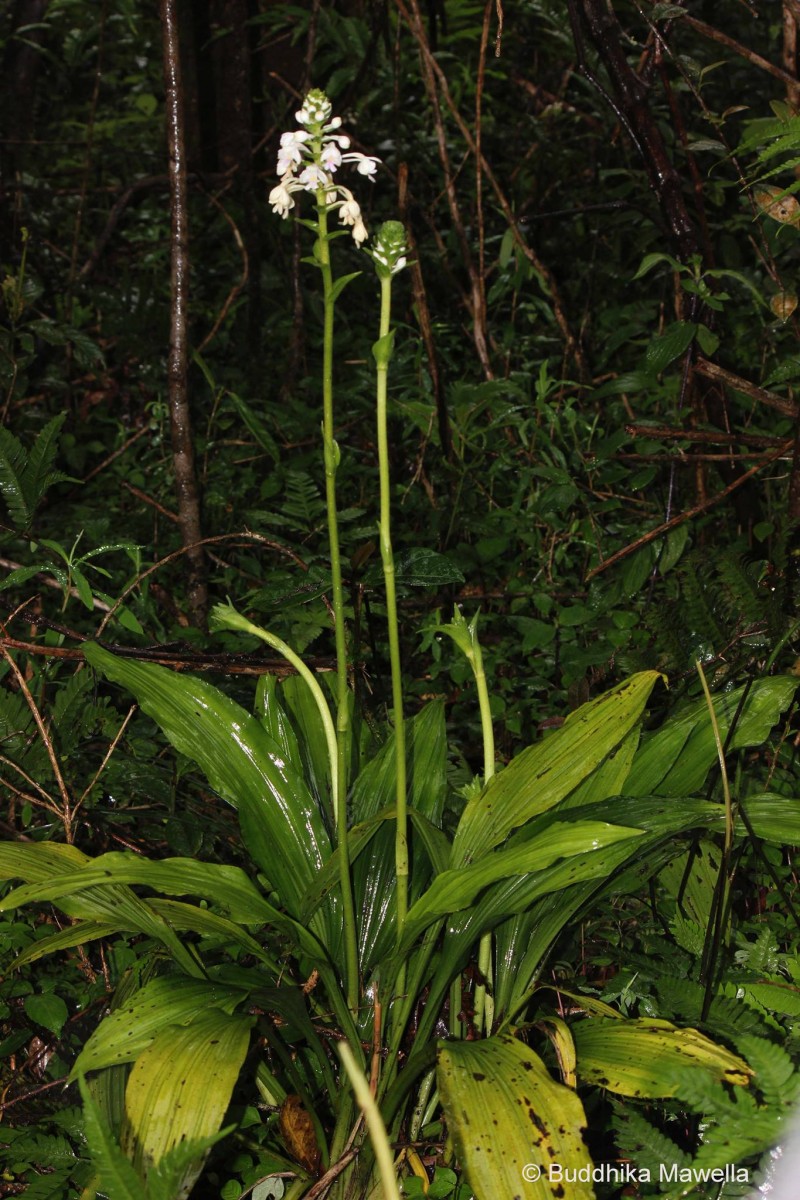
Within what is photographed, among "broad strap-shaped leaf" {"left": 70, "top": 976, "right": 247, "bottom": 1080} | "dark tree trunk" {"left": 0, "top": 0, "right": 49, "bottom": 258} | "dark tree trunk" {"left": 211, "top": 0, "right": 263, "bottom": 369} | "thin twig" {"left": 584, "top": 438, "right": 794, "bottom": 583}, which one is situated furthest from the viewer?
"dark tree trunk" {"left": 0, "top": 0, "right": 49, "bottom": 258}

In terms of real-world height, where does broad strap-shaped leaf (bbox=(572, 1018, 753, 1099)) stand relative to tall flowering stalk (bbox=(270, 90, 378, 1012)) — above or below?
below

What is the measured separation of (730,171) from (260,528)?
9.04 ft

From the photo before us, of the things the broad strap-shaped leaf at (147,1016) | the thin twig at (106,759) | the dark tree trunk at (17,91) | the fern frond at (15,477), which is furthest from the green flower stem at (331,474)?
the dark tree trunk at (17,91)

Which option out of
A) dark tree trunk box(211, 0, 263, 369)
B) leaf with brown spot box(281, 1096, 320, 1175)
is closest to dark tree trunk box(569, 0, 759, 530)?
dark tree trunk box(211, 0, 263, 369)

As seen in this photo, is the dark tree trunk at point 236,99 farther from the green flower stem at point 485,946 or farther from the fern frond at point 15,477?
the green flower stem at point 485,946

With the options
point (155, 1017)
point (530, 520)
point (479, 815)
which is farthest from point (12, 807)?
point (530, 520)

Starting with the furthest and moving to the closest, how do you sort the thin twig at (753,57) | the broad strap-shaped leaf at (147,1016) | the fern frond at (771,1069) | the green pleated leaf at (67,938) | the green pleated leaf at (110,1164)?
1. the thin twig at (753,57)
2. the green pleated leaf at (67,938)
3. the broad strap-shaped leaf at (147,1016)
4. the fern frond at (771,1069)
5. the green pleated leaf at (110,1164)

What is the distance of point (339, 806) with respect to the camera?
1598 mm

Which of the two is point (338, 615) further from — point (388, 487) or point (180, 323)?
point (180, 323)

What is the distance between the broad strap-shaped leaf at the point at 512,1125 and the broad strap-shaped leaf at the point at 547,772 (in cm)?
35

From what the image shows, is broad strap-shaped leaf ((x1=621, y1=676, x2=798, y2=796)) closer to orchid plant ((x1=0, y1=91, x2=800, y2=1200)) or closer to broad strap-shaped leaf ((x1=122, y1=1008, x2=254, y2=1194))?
orchid plant ((x1=0, y1=91, x2=800, y2=1200))

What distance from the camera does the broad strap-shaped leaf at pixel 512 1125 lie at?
136 cm

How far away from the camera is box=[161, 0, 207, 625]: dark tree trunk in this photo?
9.91 feet

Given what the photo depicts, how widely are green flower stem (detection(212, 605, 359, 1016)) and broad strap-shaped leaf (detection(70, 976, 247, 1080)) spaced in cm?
18
